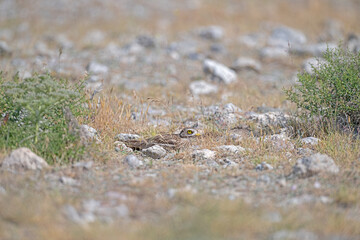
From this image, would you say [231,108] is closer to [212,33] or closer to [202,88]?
[202,88]

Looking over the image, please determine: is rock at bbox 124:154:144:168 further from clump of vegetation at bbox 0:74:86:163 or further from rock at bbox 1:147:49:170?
rock at bbox 1:147:49:170

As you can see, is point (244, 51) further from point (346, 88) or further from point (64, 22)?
point (346, 88)

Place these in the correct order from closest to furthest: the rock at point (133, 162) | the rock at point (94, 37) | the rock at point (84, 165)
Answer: the rock at point (84, 165) → the rock at point (133, 162) → the rock at point (94, 37)

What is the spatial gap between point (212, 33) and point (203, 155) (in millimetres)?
9448

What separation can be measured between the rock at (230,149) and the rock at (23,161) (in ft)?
6.71

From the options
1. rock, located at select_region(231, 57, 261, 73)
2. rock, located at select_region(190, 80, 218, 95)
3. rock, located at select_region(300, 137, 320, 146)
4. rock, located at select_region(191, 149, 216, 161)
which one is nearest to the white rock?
rock, located at select_region(300, 137, 320, 146)

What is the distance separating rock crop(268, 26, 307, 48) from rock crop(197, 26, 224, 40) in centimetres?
162

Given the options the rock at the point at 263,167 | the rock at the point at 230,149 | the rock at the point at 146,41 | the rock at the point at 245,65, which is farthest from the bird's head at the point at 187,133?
the rock at the point at 146,41

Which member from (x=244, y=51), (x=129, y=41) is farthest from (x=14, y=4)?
(x=244, y=51)

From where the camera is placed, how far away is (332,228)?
9.78 feet

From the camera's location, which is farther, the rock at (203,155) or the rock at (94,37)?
the rock at (94,37)

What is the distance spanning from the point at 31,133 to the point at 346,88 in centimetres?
386

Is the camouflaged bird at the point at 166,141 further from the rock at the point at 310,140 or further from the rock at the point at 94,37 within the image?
the rock at the point at 94,37

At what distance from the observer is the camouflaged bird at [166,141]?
16.9 ft
